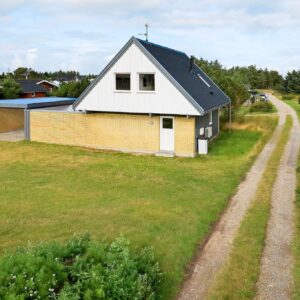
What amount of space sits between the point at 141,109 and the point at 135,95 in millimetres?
840

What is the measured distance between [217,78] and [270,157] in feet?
42.7

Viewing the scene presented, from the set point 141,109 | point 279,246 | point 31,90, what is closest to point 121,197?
point 279,246

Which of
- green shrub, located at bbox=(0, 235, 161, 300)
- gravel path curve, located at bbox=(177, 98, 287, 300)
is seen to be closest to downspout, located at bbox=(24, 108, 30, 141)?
gravel path curve, located at bbox=(177, 98, 287, 300)

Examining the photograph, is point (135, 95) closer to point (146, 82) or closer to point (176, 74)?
point (146, 82)

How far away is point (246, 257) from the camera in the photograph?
8.80 metres

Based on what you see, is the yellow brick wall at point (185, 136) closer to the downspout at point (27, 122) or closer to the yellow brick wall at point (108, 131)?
the yellow brick wall at point (108, 131)

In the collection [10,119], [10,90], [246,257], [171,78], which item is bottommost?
[246,257]

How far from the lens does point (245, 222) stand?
36.4 ft

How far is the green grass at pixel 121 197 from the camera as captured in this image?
32.2 feet

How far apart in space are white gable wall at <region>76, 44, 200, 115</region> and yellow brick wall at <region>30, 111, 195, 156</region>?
67 cm

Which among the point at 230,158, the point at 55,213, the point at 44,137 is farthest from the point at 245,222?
the point at 44,137

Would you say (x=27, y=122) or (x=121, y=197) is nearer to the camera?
(x=121, y=197)

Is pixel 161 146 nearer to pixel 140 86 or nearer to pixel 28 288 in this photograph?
pixel 140 86

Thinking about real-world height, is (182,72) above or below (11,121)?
above
